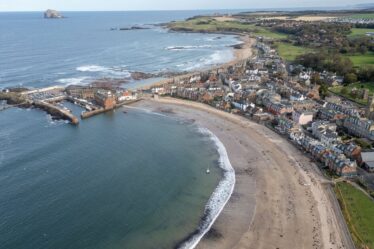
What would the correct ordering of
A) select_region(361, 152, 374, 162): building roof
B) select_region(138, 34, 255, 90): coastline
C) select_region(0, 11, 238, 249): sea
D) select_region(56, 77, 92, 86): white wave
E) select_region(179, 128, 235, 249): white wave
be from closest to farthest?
select_region(179, 128, 235, 249): white wave → select_region(0, 11, 238, 249): sea → select_region(361, 152, 374, 162): building roof → select_region(138, 34, 255, 90): coastline → select_region(56, 77, 92, 86): white wave

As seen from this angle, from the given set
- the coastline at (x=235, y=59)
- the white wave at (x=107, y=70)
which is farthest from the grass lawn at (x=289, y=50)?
the white wave at (x=107, y=70)

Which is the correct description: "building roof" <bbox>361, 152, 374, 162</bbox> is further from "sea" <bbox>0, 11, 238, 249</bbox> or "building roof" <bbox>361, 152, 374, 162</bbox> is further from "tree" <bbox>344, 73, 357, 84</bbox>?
"tree" <bbox>344, 73, 357, 84</bbox>

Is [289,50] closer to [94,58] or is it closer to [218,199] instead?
[94,58]

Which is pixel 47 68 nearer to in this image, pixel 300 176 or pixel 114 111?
pixel 114 111

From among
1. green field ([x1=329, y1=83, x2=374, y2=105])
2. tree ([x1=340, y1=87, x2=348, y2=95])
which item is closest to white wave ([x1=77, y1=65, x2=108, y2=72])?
green field ([x1=329, y1=83, x2=374, y2=105])

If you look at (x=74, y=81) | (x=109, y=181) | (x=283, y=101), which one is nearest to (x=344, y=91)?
(x=283, y=101)
